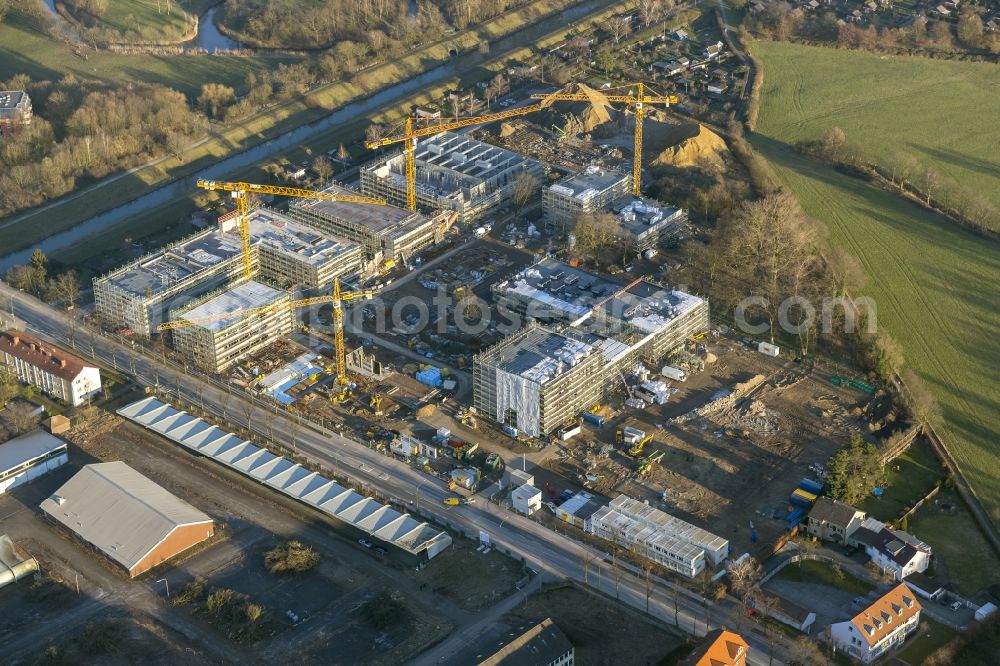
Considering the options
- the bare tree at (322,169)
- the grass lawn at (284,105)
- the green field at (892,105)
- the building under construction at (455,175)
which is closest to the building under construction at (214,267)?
the building under construction at (455,175)

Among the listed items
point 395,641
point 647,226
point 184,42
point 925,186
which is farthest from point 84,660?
point 184,42

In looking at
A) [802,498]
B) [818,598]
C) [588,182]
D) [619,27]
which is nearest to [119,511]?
[818,598]

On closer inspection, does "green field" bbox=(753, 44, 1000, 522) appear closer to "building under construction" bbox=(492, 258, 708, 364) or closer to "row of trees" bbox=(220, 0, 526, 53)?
"building under construction" bbox=(492, 258, 708, 364)

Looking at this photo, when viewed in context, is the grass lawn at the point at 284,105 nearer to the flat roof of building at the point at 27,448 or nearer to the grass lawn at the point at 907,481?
the flat roof of building at the point at 27,448

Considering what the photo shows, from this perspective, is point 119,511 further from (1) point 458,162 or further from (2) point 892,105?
(2) point 892,105

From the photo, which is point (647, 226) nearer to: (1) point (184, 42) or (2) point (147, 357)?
(2) point (147, 357)

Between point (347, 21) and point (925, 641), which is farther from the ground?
point (347, 21)
